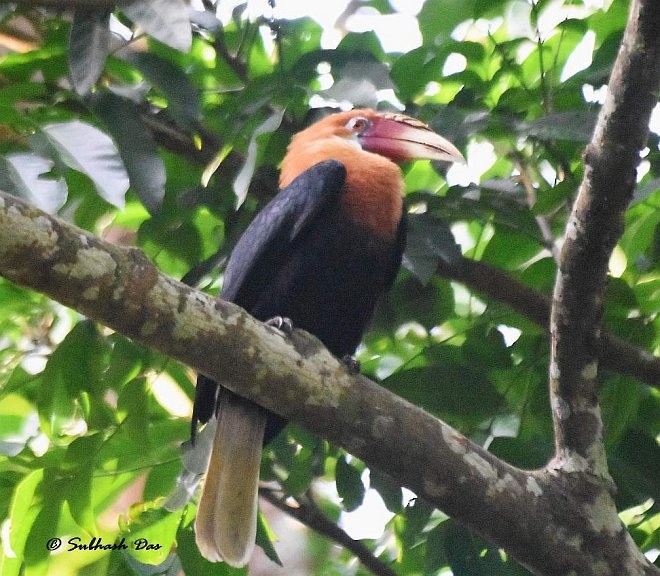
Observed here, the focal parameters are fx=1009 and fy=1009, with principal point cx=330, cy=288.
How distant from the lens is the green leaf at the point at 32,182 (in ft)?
6.54

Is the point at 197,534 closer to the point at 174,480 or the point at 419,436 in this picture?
the point at 174,480

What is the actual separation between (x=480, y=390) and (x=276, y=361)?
0.73 meters

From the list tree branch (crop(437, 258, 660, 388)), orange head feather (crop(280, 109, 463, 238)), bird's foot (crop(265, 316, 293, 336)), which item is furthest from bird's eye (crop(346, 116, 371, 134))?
bird's foot (crop(265, 316, 293, 336))

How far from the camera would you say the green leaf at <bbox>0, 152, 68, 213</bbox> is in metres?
1.99

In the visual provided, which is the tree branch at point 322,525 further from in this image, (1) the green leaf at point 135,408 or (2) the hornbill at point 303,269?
(1) the green leaf at point 135,408

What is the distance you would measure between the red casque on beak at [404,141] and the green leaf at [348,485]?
2.96ft

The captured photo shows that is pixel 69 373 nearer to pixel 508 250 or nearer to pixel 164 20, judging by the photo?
pixel 164 20

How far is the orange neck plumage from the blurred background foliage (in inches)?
2.4

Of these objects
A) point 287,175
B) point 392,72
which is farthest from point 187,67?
point 392,72

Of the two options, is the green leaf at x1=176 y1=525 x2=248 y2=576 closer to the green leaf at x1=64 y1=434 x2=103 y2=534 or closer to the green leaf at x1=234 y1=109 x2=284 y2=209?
the green leaf at x1=64 y1=434 x2=103 y2=534

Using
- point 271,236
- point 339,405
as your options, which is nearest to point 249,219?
point 271,236

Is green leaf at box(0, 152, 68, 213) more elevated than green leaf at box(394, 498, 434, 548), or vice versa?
green leaf at box(0, 152, 68, 213)

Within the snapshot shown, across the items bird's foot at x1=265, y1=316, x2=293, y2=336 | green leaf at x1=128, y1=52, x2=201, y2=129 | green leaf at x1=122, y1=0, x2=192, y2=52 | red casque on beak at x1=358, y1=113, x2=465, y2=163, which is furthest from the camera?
red casque on beak at x1=358, y1=113, x2=465, y2=163

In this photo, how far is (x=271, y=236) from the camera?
265cm
